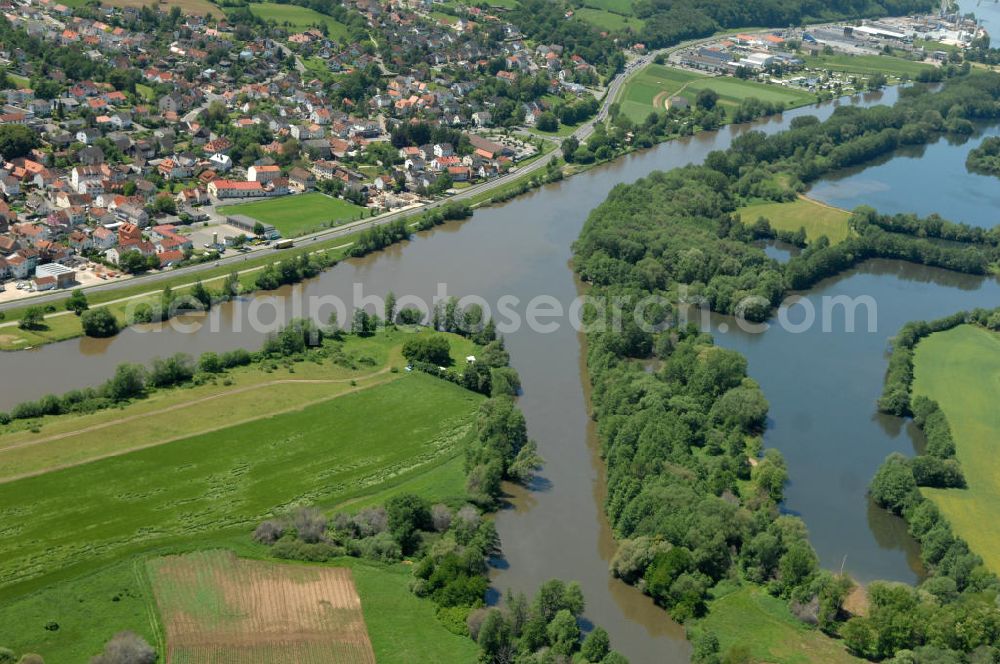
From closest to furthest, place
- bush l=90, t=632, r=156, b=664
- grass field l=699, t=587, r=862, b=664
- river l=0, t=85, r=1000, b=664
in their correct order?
bush l=90, t=632, r=156, b=664
grass field l=699, t=587, r=862, b=664
river l=0, t=85, r=1000, b=664

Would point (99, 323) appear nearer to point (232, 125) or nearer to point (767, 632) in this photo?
point (767, 632)

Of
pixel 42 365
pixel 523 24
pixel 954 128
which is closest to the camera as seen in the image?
pixel 42 365

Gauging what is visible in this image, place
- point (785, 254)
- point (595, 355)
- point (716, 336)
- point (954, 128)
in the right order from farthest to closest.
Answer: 1. point (954, 128)
2. point (785, 254)
3. point (716, 336)
4. point (595, 355)

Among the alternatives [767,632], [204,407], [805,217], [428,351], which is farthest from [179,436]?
[805,217]

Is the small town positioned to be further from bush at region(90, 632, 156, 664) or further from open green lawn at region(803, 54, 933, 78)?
open green lawn at region(803, 54, 933, 78)

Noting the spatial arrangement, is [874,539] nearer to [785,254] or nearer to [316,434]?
[316,434]

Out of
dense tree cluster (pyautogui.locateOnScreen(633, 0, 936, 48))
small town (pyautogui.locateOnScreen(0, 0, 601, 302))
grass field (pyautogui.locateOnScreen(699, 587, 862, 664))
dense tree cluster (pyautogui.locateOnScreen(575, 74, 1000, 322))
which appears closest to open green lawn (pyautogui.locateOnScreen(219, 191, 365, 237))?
small town (pyautogui.locateOnScreen(0, 0, 601, 302))

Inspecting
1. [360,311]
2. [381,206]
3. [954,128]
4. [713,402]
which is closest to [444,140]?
[381,206]
